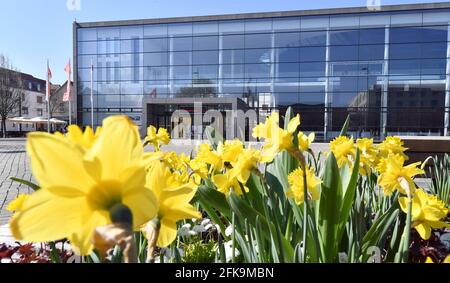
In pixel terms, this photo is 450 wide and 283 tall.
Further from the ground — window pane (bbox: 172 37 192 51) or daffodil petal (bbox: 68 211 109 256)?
window pane (bbox: 172 37 192 51)

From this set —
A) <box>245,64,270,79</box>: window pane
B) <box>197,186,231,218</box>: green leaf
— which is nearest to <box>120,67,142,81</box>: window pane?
<box>245,64,270,79</box>: window pane

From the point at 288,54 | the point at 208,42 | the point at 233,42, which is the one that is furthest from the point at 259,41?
the point at 208,42

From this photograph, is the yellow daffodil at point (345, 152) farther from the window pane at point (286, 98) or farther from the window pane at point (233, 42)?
the window pane at point (233, 42)

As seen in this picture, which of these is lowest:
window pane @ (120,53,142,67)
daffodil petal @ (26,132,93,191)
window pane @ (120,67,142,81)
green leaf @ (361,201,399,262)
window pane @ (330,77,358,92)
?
green leaf @ (361,201,399,262)

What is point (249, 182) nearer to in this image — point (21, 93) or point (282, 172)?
point (282, 172)

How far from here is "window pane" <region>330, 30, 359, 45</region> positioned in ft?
77.7

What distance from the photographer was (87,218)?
48 cm

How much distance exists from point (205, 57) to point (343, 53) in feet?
34.0

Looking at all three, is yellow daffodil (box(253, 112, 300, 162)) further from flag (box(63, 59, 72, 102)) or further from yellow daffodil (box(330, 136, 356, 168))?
flag (box(63, 59, 72, 102))

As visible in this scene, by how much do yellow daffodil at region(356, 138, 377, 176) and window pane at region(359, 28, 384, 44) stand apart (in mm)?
25072

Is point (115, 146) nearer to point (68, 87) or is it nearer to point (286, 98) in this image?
point (68, 87)

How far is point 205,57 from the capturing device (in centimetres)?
2541

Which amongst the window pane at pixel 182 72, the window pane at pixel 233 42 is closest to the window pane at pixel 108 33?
the window pane at pixel 182 72
